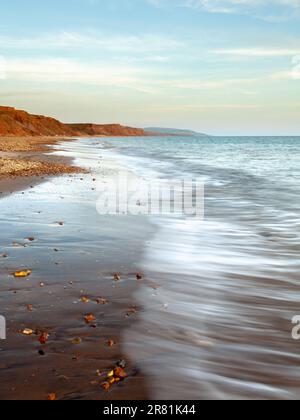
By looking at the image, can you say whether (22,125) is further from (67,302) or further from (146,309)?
(146,309)

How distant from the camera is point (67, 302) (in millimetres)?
5309

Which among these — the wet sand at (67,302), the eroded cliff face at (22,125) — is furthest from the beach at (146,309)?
the eroded cliff face at (22,125)

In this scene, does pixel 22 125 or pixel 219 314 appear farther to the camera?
pixel 22 125

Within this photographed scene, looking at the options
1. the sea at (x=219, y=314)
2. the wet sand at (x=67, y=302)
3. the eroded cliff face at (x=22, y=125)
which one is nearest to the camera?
the wet sand at (x=67, y=302)

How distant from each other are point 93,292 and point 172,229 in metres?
4.71

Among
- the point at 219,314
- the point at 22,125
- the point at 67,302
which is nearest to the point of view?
the point at 219,314

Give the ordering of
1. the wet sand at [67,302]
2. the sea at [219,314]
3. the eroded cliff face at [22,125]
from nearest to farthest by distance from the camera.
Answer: the wet sand at [67,302], the sea at [219,314], the eroded cliff face at [22,125]

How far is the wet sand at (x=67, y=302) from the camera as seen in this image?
359 cm

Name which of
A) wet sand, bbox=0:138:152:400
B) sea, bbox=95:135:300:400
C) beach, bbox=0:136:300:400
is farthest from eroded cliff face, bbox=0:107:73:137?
sea, bbox=95:135:300:400

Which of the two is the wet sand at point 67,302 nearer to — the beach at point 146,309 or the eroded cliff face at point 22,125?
the beach at point 146,309

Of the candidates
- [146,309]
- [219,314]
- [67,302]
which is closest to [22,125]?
[67,302]
